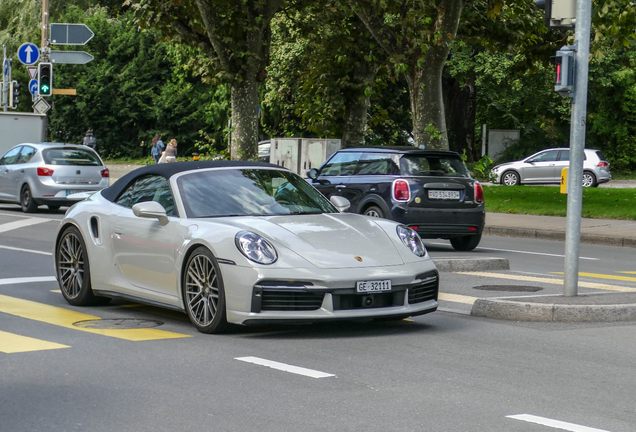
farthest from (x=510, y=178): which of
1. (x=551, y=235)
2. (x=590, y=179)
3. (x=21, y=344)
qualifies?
(x=21, y=344)

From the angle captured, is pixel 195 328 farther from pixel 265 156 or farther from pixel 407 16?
pixel 265 156

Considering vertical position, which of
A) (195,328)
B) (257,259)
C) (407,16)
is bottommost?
(195,328)

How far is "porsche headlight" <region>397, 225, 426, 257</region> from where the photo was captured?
7852 millimetres

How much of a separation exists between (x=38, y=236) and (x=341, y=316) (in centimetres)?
1063

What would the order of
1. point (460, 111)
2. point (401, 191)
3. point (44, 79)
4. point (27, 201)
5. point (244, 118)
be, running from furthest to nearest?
point (460, 111), point (44, 79), point (244, 118), point (27, 201), point (401, 191)

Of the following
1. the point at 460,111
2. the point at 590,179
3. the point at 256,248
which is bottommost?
the point at 256,248

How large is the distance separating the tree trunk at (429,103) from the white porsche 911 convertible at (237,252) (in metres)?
14.7

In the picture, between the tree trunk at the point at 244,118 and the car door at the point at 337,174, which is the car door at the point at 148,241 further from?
the tree trunk at the point at 244,118

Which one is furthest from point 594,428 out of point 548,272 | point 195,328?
point 548,272

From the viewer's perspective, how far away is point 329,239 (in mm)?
7523

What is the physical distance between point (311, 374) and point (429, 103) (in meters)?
17.8

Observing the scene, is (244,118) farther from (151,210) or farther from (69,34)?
(151,210)

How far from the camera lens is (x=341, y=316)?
7.14 meters

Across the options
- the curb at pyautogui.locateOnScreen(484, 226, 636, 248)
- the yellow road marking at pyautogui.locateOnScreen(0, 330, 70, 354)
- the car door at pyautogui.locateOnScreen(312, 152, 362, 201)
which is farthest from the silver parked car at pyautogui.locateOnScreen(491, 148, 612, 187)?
the yellow road marking at pyautogui.locateOnScreen(0, 330, 70, 354)
